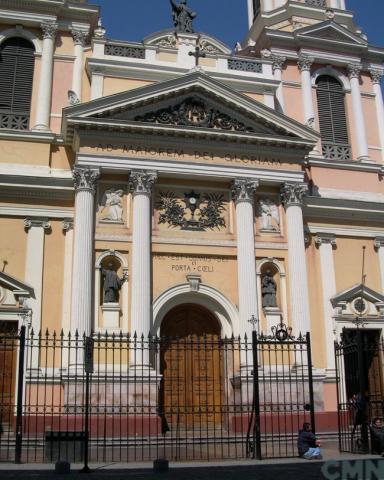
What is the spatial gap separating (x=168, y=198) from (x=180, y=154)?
1.66m

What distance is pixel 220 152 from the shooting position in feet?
77.8

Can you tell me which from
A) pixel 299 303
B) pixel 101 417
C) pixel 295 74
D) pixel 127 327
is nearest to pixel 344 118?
pixel 295 74

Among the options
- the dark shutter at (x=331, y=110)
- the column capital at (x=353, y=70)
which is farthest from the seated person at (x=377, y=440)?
the column capital at (x=353, y=70)

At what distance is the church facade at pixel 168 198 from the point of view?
22234 millimetres

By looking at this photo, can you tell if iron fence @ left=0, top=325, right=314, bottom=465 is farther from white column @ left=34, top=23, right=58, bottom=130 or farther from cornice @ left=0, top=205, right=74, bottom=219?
white column @ left=34, top=23, right=58, bottom=130

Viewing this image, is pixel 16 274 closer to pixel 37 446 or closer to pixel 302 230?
pixel 37 446

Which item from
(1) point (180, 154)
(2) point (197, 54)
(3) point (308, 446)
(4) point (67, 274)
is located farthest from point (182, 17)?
(3) point (308, 446)

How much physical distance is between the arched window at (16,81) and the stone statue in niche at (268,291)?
10.9 m

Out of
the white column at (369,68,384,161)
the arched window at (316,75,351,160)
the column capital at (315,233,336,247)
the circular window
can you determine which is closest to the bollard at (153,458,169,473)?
the circular window

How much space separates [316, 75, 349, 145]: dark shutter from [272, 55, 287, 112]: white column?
183 centimetres

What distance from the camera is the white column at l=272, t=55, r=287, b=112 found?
28.2m

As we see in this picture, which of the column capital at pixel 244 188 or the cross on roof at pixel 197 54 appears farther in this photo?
the cross on roof at pixel 197 54

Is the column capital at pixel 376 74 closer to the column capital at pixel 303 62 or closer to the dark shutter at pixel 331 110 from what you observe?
the dark shutter at pixel 331 110

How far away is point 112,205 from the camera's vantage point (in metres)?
22.9
